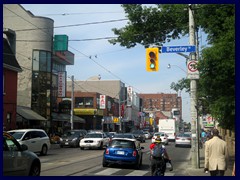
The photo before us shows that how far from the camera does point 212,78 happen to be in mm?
13203

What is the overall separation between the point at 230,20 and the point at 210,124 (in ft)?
114

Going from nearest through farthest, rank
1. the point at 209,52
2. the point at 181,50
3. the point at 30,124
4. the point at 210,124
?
the point at 209,52
the point at 181,50
the point at 30,124
the point at 210,124

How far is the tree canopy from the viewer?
12273 millimetres

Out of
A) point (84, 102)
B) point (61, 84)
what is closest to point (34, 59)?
point (61, 84)

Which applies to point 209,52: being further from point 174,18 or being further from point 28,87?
point 28,87

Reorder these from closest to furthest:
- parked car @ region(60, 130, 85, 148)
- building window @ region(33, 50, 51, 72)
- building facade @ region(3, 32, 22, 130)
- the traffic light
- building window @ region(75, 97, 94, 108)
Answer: the traffic light, building facade @ region(3, 32, 22, 130), parked car @ region(60, 130, 85, 148), building window @ region(33, 50, 51, 72), building window @ region(75, 97, 94, 108)

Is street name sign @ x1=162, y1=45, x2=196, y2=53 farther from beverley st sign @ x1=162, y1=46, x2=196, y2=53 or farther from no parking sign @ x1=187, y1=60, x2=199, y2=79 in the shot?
no parking sign @ x1=187, y1=60, x2=199, y2=79

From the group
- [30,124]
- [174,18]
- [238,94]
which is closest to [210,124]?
[30,124]

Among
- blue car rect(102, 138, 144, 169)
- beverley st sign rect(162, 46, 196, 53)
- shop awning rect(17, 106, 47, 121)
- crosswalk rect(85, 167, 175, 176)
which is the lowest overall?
crosswalk rect(85, 167, 175, 176)

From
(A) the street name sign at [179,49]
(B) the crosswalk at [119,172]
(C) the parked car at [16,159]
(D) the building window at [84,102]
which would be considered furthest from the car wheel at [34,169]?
(D) the building window at [84,102]

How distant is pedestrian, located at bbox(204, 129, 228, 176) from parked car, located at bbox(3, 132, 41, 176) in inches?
194

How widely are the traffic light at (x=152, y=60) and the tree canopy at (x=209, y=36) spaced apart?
220 cm

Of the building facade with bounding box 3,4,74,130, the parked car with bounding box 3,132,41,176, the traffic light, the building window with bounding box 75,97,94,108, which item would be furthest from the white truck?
the parked car with bounding box 3,132,41,176

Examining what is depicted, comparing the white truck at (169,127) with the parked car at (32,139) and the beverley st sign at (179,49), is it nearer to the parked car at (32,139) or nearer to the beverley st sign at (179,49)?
the parked car at (32,139)
